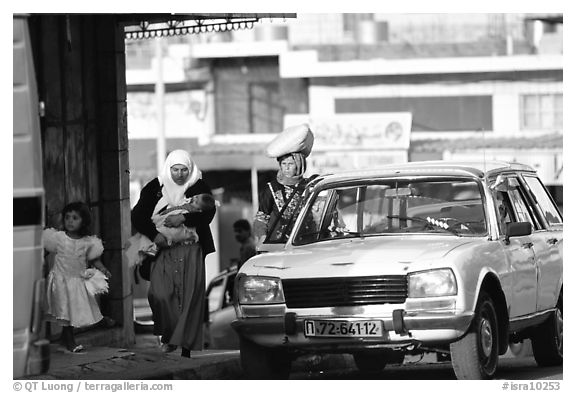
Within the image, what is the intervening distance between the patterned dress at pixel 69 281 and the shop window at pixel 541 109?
3462cm

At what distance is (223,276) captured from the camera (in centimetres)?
2164

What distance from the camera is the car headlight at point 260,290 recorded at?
9.91 meters

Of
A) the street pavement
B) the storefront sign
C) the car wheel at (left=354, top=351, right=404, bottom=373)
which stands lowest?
the car wheel at (left=354, top=351, right=404, bottom=373)

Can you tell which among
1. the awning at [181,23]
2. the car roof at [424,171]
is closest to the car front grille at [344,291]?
the car roof at [424,171]

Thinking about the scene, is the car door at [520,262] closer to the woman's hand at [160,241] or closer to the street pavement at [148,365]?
Answer: the street pavement at [148,365]

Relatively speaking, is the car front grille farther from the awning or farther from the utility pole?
the utility pole

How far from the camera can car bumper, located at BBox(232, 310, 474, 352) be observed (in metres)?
9.48

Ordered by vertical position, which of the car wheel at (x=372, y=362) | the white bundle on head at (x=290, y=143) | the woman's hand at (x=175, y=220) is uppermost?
the white bundle on head at (x=290, y=143)

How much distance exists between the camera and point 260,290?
998 cm

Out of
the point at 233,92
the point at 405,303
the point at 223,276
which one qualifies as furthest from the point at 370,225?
the point at 233,92

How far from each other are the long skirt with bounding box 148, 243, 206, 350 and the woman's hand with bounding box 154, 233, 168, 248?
6cm

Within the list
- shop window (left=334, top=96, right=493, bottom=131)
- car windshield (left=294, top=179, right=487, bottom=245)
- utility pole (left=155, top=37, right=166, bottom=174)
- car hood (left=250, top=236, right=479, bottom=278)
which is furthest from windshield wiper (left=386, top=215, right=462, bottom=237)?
utility pole (left=155, top=37, right=166, bottom=174)
